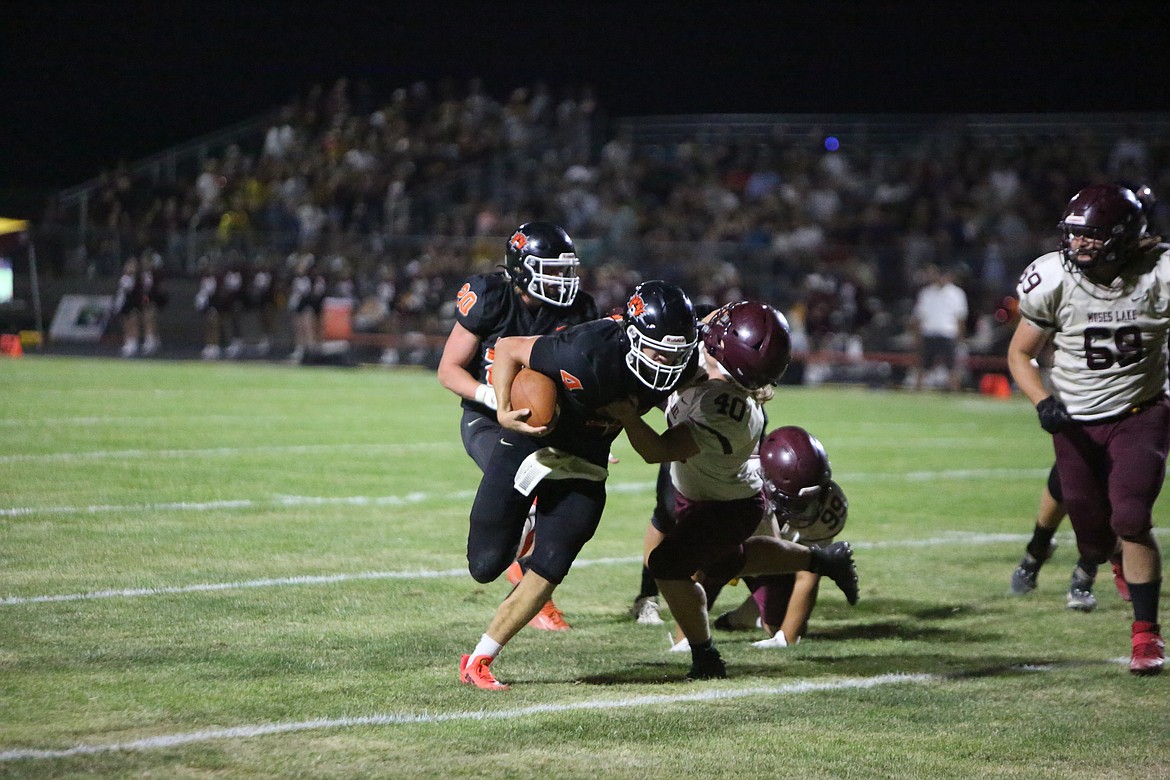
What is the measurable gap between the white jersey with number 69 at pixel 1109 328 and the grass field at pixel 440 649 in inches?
41.5

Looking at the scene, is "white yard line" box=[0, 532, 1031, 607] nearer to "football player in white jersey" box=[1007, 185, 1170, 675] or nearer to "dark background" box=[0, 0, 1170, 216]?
"football player in white jersey" box=[1007, 185, 1170, 675]

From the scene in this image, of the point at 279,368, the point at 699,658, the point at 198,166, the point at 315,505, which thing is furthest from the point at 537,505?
the point at 198,166

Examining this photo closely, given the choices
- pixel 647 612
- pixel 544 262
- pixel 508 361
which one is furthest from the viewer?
Answer: pixel 647 612

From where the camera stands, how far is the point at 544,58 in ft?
99.5

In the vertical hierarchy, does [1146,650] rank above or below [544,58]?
below

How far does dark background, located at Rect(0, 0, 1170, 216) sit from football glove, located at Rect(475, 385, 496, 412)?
24.2 metres

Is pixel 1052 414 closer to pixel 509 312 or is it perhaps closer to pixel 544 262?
pixel 544 262

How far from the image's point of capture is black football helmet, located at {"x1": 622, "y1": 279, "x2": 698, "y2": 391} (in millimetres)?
4637

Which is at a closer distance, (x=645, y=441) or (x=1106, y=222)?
(x=645, y=441)

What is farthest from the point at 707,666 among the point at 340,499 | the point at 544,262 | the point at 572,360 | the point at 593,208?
the point at 593,208

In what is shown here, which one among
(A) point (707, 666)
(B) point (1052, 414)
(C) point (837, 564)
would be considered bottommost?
(A) point (707, 666)

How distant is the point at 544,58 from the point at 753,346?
26483mm

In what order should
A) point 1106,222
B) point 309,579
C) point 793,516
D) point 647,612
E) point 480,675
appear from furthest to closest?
1. point 309,579
2. point 647,612
3. point 793,516
4. point 1106,222
5. point 480,675

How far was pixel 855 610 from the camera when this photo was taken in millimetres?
6551
